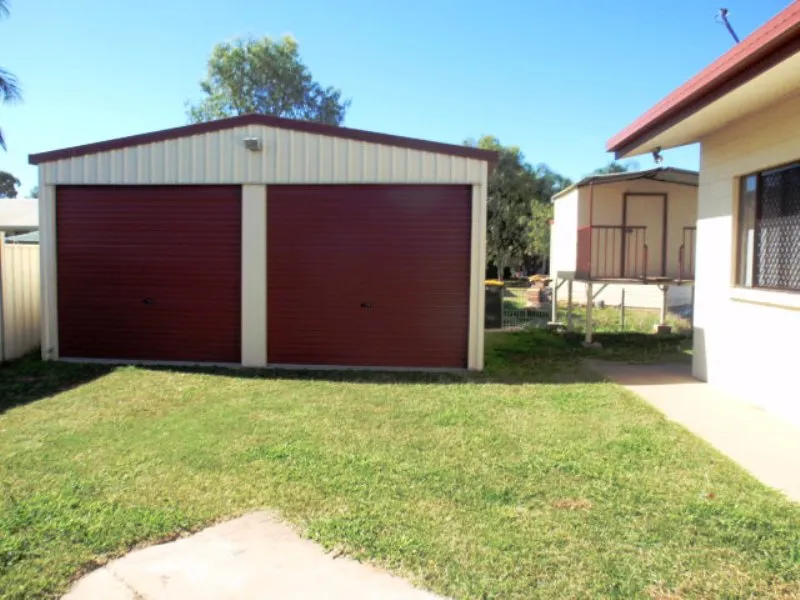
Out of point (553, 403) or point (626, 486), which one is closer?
point (626, 486)

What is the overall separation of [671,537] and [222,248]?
23.1 feet

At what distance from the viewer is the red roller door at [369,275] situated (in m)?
8.22

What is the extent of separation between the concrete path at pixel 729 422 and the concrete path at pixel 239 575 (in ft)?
9.53

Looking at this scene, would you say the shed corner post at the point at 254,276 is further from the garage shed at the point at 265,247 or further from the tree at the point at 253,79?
the tree at the point at 253,79

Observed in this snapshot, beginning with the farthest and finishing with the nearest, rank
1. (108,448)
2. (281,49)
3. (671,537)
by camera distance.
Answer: (281,49) < (108,448) < (671,537)

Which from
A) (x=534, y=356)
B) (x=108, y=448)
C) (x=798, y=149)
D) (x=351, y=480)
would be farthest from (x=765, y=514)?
(x=534, y=356)

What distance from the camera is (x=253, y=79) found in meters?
38.7

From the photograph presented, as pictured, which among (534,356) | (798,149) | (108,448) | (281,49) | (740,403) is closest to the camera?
(108,448)

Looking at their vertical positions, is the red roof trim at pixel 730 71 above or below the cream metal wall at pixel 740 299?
above

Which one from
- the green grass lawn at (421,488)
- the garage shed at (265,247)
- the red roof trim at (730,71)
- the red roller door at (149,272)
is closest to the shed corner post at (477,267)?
the garage shed at (265,247)

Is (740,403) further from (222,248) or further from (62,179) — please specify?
(62,179)

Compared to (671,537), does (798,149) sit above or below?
above

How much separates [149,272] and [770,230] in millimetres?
8104

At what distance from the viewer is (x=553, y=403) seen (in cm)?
641
